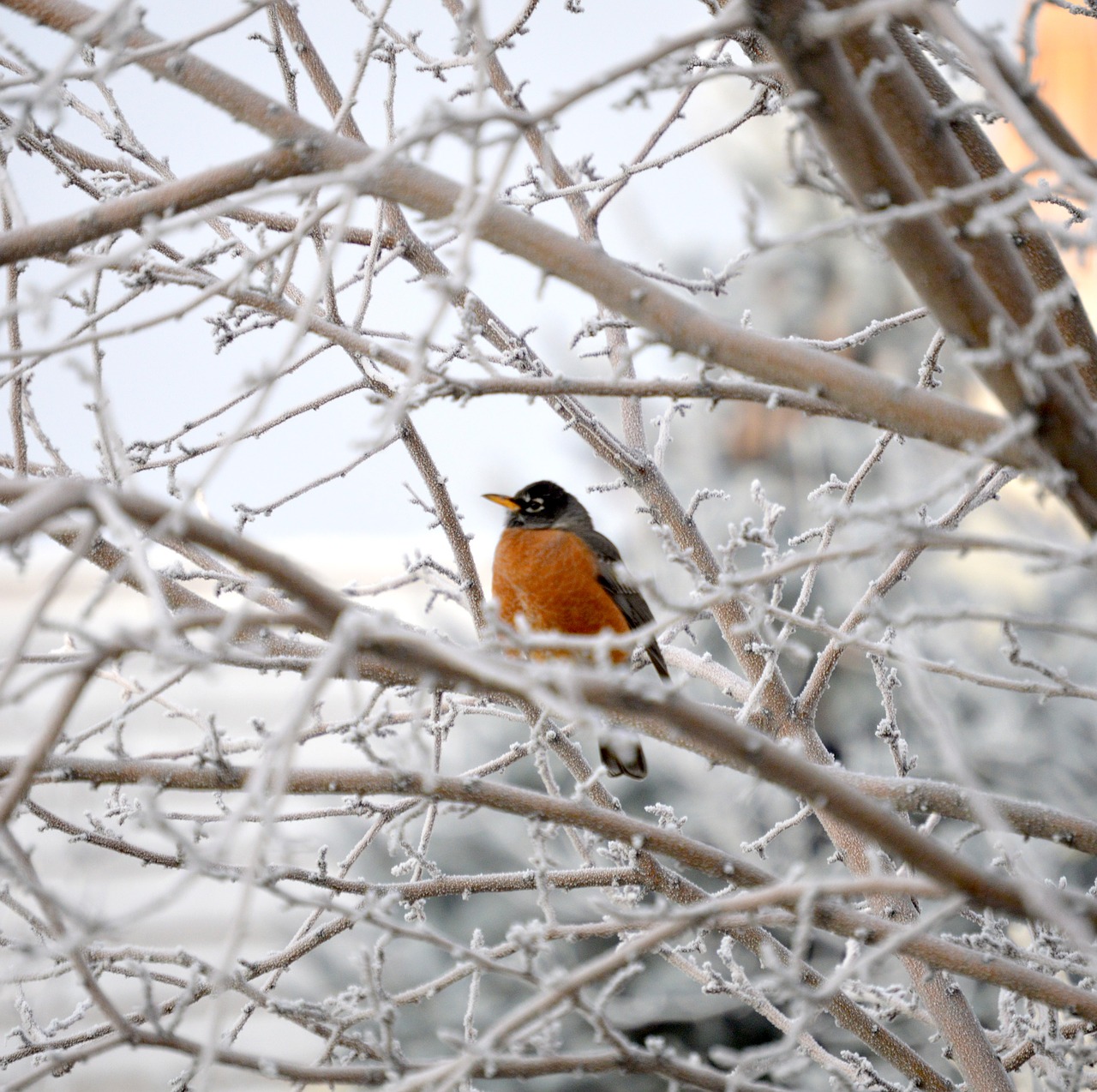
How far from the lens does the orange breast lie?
342 centimetres

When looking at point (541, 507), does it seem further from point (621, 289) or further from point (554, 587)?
point (621, 289)

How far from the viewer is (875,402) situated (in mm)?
1272

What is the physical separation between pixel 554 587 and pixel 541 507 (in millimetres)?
475

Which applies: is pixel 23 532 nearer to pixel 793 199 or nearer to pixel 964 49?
pixel 964 49

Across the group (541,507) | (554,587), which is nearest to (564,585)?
(554,587)

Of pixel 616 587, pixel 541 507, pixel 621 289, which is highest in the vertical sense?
pixel 541 507

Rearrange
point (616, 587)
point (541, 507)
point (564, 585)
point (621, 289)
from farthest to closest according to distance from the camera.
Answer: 1. point (541, 507)
2. point (616, 587)
3. point (564, 585)
4. point (621, 289)

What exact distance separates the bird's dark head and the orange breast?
10.0 inches

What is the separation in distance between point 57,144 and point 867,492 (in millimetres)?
4511

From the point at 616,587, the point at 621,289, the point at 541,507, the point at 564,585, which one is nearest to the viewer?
the point at 621,289

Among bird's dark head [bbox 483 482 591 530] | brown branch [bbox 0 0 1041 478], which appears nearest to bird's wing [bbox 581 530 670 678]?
bird's dark head [bbox 483 482 591 530]

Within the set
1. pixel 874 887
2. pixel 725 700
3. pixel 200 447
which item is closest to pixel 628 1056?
pixel 874 887

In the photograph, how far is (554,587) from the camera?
342cm

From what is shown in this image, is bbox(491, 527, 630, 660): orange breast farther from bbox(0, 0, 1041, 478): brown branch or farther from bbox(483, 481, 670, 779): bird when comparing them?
bbox(0, 0, 1041, 478): brown branch
